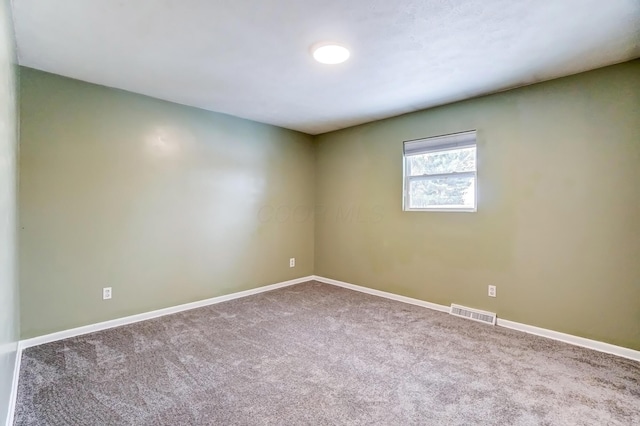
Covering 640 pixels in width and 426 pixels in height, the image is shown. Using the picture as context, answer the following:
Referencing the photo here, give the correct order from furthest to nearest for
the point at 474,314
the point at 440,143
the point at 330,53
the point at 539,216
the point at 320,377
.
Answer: the point at 440,143 → the point at 474,314 → the point at 539,216 → the point at 330,53 → the point at 320,377

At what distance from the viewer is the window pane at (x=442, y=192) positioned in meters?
3.39

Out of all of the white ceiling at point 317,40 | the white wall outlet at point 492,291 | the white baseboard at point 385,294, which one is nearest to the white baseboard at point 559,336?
the white baseboard at point 385,294

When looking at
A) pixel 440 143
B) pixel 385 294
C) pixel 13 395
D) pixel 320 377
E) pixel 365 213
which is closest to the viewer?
pixel 13 395

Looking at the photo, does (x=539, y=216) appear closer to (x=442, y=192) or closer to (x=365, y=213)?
(x=442, y=192)

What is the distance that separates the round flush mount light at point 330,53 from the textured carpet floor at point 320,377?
7.74 feet

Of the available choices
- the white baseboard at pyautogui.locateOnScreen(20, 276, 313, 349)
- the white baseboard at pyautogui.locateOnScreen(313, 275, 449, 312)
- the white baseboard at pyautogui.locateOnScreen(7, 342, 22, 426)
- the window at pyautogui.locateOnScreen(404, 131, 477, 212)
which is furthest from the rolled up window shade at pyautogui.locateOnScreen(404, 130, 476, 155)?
the white baseboard at pyautogui.locateOnScreen(7, 342, 22, 426)

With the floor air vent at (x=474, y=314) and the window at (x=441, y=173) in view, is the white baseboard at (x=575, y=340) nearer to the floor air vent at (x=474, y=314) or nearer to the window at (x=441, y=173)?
the floor air vent at (x=474, y=314)

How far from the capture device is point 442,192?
3.61 metres

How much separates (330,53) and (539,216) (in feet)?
7.87

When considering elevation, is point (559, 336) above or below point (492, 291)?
below

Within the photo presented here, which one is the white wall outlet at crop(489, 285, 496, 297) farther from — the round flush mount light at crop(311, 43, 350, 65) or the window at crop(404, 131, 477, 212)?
the round flush mount light at crop(311, 43, 350, 65)

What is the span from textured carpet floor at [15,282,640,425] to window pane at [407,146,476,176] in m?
1.68

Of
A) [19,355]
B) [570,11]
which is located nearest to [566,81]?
[570,11]

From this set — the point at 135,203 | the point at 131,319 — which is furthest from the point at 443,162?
the point at 131,319
